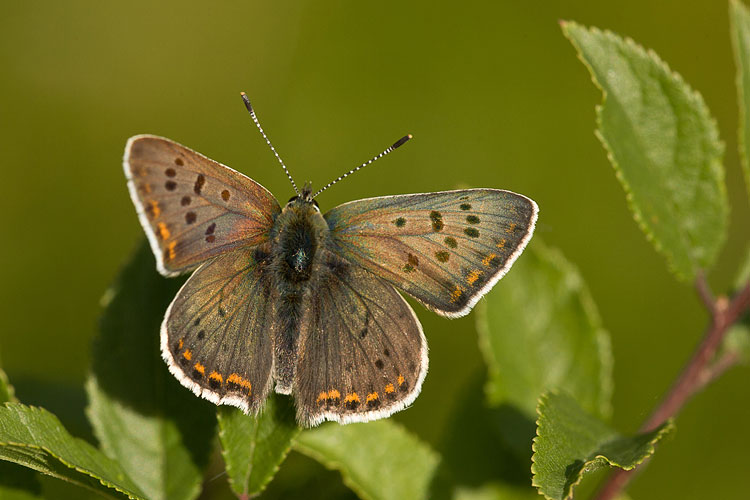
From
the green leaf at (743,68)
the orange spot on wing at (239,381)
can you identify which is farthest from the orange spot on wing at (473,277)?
the green leaf at (743,68)

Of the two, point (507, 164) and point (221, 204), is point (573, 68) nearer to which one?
point (507, 164)

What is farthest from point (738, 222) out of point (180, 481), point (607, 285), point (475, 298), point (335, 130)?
point (180, 481)

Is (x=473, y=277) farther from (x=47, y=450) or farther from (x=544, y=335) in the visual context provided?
(x=47, y=450)

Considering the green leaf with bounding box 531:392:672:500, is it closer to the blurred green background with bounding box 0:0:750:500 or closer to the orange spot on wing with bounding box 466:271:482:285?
the orange spot on wing with bounding box 466:271:482:285

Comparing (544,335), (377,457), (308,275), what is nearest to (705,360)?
(544,335)

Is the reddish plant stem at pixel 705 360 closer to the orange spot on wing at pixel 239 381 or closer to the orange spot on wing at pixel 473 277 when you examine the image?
the orange spot on wing at pixel 473 277
